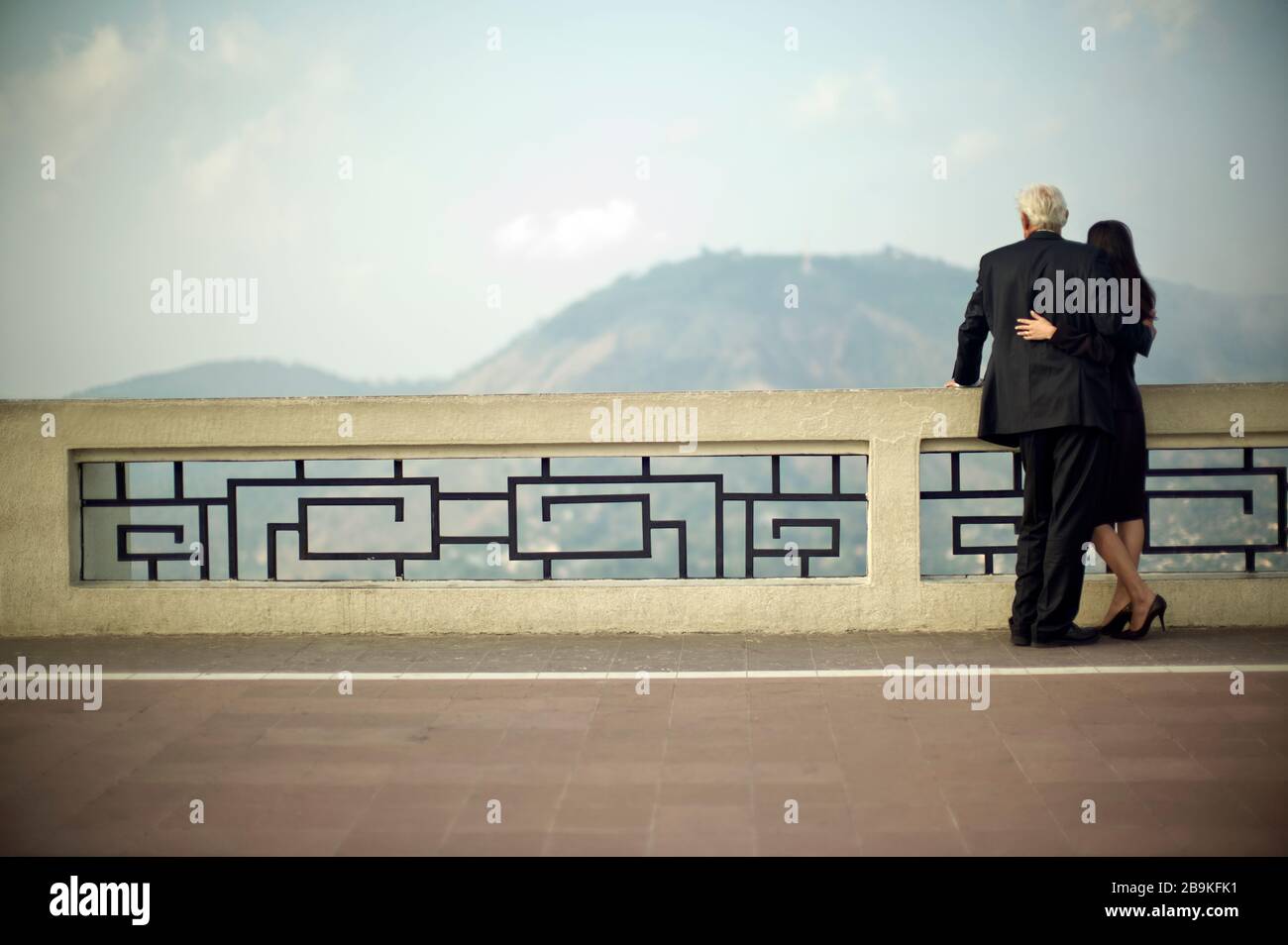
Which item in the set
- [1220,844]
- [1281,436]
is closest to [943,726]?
[1220,844]

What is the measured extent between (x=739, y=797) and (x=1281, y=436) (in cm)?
422

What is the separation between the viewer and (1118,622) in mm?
6371

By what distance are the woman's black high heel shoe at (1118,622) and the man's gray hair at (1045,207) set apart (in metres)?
1.95

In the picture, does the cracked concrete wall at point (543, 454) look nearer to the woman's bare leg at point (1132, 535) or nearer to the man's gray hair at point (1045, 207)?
the woman's bare leg at point (1132, 535)

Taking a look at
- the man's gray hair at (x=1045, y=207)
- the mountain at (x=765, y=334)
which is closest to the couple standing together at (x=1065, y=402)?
the man's gray hair at (x=1045, y=207)

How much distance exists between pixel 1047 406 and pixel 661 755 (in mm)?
2752

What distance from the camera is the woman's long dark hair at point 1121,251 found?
20.2 feet

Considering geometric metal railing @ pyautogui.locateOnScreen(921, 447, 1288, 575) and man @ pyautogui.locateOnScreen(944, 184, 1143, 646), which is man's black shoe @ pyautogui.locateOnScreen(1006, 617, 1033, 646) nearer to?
man @ pyautogui.locateOnScreen(944, 184, 1143, 646)

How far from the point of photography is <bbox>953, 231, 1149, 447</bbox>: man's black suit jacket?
19.7 ft

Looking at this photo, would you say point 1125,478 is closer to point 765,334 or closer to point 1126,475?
point 1126,475

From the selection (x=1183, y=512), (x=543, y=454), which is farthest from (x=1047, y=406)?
(x=543, y=454)

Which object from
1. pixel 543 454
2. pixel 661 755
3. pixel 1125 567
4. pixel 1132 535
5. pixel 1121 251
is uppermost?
pixel 1121 251

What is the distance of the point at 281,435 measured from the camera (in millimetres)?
6750
